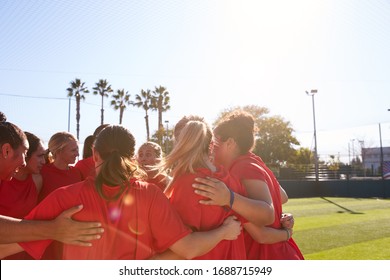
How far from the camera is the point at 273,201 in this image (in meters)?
3.05

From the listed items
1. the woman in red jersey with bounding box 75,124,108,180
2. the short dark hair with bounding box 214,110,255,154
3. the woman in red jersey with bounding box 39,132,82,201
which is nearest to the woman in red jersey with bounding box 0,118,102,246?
the short dark hair with bounding box 214,110,255,154

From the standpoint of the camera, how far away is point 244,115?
3.05 m

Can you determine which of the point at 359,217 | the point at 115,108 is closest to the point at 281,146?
the point at 115,108

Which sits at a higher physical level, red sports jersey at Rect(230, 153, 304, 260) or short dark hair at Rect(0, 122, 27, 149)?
short dark hair at Rect(0, 122, 27, 149)

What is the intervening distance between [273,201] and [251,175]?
315mm

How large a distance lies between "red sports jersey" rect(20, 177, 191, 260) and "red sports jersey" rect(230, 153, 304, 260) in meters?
0.70

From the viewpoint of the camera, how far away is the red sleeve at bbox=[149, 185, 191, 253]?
236 centimetres

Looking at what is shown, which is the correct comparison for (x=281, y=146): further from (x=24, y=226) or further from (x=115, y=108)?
(x=24, y=226)

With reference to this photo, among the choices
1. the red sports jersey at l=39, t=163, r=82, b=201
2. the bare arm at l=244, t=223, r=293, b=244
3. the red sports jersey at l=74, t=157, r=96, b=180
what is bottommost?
the bare arm at l=244, t=223, r=293, b=244

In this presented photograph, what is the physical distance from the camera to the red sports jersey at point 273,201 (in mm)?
2906

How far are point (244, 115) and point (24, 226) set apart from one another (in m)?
1.61

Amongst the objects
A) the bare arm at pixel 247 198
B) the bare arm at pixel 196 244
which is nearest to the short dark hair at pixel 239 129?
the bare arm at pixel 247 198

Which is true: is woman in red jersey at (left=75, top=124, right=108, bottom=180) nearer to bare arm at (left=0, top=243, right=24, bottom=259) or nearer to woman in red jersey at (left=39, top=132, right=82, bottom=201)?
woman in red jersey at (left=39, top=132, right=82, bottom=201)
